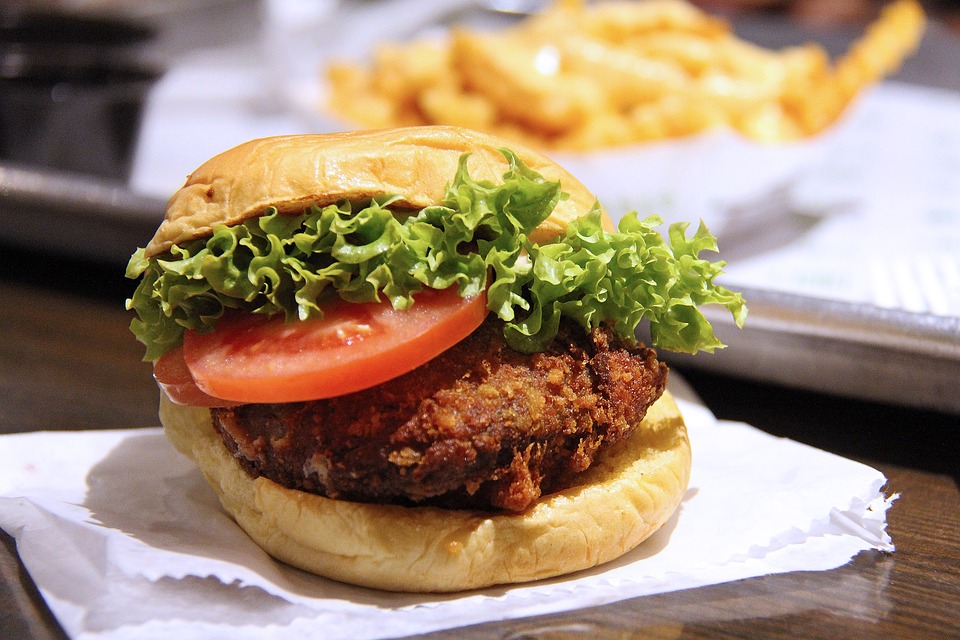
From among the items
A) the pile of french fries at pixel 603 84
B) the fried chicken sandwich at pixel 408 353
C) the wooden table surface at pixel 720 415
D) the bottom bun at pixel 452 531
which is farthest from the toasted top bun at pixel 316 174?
the pile of french fries at pixel 603 84

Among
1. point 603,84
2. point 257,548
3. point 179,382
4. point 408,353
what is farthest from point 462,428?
point 603,84

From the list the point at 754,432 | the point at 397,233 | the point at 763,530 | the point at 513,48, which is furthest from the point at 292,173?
the point at 513,48

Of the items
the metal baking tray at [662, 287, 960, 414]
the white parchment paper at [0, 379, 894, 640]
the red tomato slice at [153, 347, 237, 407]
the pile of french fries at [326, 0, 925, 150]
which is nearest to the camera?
the white parchment paper at [0, 379, 894, 640]

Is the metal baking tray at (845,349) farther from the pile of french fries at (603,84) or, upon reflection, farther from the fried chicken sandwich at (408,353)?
the pile of french fries at (603,84)

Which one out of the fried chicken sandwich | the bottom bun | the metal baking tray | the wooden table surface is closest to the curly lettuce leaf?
the fried chicken sandwich

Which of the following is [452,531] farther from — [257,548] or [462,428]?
[257,548]

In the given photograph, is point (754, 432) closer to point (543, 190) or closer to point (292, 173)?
point (543, 190)

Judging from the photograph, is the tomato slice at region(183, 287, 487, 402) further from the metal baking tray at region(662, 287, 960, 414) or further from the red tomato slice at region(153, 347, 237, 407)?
the metal baking tray at region(662, 287, 960, 414)

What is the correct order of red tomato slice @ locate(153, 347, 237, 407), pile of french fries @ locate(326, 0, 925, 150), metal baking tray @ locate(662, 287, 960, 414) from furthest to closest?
pile of french fries @ locate(326, 0, 925, 150)
metal baking tray @ locate(662, 287, 960, 414)
red tomato slice @ locate(153, 347, 237, 407)
